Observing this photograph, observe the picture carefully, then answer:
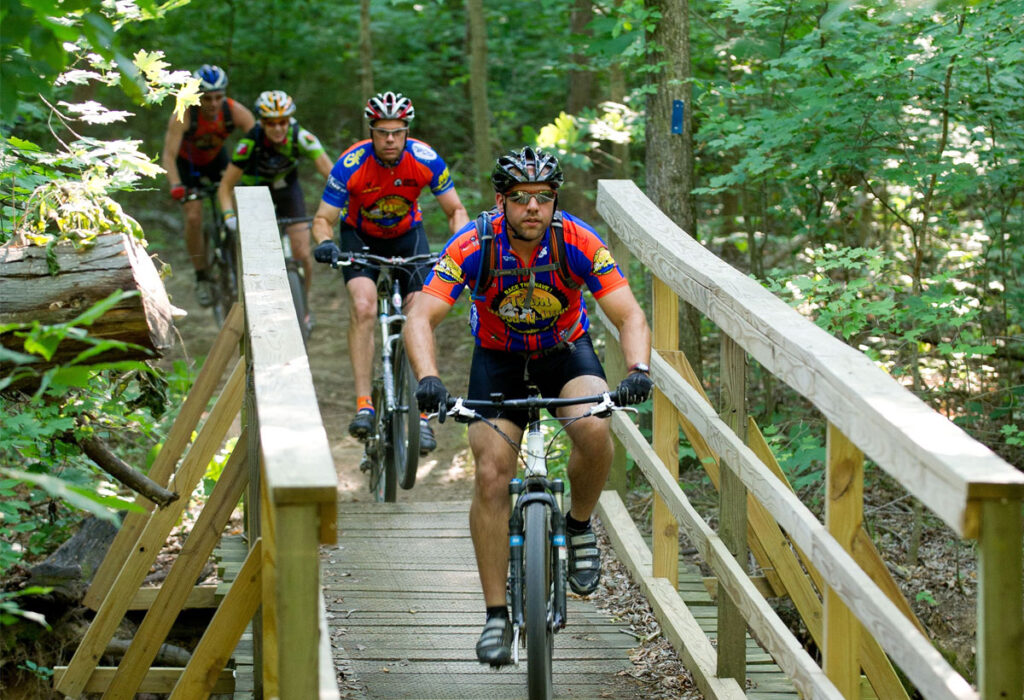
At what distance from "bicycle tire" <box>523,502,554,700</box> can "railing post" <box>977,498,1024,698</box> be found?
1662mm

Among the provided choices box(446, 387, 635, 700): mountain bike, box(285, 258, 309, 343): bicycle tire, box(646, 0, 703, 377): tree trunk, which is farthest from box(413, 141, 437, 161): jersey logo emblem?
box(446, 387, 635, 700): mountain bike

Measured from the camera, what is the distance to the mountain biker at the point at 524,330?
13.1 feet

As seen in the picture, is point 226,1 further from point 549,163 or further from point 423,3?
point 549,163

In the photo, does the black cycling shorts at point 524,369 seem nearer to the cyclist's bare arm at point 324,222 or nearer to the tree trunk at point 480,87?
the cyclist's bare arm at point 324,222

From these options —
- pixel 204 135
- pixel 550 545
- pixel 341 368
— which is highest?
pixel 204 135

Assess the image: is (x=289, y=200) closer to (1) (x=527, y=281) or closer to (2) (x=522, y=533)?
(1) (x=527, y=281)

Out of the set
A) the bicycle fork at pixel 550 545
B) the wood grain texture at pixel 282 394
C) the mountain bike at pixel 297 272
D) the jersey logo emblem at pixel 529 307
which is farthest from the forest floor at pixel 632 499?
the wood grain texture at pixel 282 394

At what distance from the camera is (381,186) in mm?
6594

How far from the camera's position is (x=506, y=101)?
47.7 ft

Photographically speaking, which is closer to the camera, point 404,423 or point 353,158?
point 404,423

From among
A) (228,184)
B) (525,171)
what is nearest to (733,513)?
(525,171)

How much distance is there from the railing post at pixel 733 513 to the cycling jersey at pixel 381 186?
3210mm

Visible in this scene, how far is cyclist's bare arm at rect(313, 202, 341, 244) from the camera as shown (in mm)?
6328

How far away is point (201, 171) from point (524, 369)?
647 centimetres
